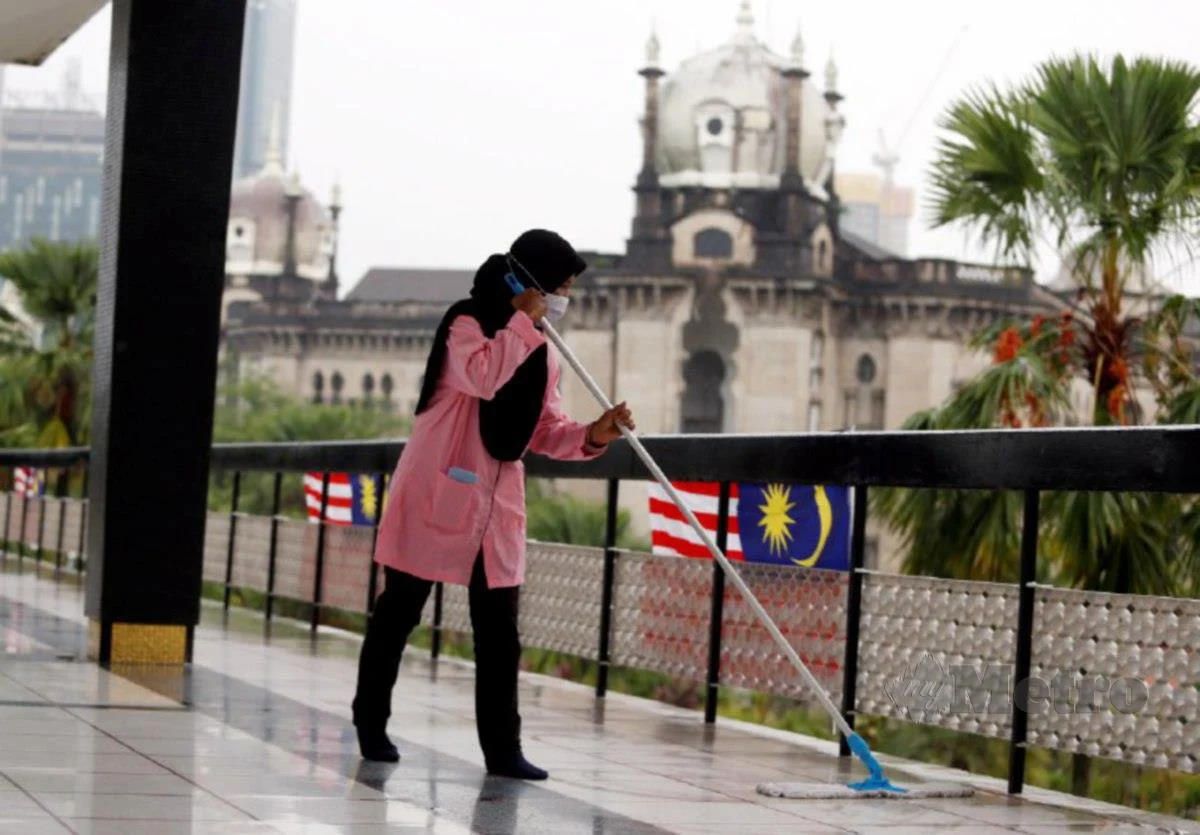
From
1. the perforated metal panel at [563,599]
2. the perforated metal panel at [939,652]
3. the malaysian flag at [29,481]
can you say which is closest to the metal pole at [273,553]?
the perforated metal panel at [563,599]

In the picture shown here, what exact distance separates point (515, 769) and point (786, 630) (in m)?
2.02

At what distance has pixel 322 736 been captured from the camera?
771cm

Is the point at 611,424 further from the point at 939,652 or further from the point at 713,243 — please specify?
the point at 713,243

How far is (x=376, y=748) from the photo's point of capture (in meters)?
7.06

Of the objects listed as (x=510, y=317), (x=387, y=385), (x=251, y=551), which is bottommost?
(x=251, y=551)

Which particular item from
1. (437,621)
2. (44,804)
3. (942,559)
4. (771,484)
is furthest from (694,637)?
(942,559)

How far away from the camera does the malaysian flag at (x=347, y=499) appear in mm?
13336

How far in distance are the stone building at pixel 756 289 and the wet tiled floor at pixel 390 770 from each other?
91.7m

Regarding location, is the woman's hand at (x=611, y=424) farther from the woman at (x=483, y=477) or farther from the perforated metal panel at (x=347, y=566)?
the perforated metal panel at (x=347, y=566)

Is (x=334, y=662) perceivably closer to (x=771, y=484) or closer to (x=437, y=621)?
Result: (x=437, y=621)

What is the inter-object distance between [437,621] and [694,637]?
9.51 feet

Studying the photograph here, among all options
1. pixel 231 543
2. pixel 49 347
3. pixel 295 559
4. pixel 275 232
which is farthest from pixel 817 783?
pixel 275 232

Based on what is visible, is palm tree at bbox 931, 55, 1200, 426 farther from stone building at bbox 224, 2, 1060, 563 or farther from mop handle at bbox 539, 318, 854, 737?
stone building at bbox 224, 2, 1060, 563

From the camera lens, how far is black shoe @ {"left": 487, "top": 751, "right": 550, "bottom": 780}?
22.6 feet
